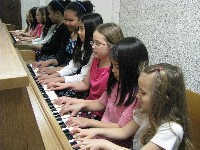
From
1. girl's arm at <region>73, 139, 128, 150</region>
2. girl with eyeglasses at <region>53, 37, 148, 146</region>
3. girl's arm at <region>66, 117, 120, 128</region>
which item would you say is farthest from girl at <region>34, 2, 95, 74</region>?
girl's arm at <region>73, 139, 128, 150</region>

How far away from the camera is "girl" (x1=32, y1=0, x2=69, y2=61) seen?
2.88 m

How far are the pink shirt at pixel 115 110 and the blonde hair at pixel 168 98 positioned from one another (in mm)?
243

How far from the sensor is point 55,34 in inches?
115

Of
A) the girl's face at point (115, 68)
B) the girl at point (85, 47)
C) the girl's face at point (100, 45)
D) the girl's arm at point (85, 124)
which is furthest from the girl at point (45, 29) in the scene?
the girl's arm at point (85, 124)

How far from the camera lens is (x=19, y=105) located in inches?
34.1

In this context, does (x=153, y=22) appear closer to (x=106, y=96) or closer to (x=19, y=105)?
(x=106, y=96)

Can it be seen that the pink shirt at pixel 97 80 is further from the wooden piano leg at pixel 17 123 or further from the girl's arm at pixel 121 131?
the wooden piano leg at pixel 17 123

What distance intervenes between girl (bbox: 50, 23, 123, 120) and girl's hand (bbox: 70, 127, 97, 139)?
0.42 m

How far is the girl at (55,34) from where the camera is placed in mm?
2877

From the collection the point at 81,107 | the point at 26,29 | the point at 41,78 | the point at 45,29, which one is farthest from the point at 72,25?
the point at 26,29

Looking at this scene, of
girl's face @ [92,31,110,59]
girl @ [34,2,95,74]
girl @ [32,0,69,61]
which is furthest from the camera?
girl @ [32,0,69,61]

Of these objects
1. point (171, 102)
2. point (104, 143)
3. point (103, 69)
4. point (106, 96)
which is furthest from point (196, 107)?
point (103, 69)

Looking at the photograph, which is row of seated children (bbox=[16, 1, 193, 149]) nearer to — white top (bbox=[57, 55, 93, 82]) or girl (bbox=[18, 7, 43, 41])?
white top (bbox=[57, 55, 93, 82])

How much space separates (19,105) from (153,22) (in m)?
1.14
